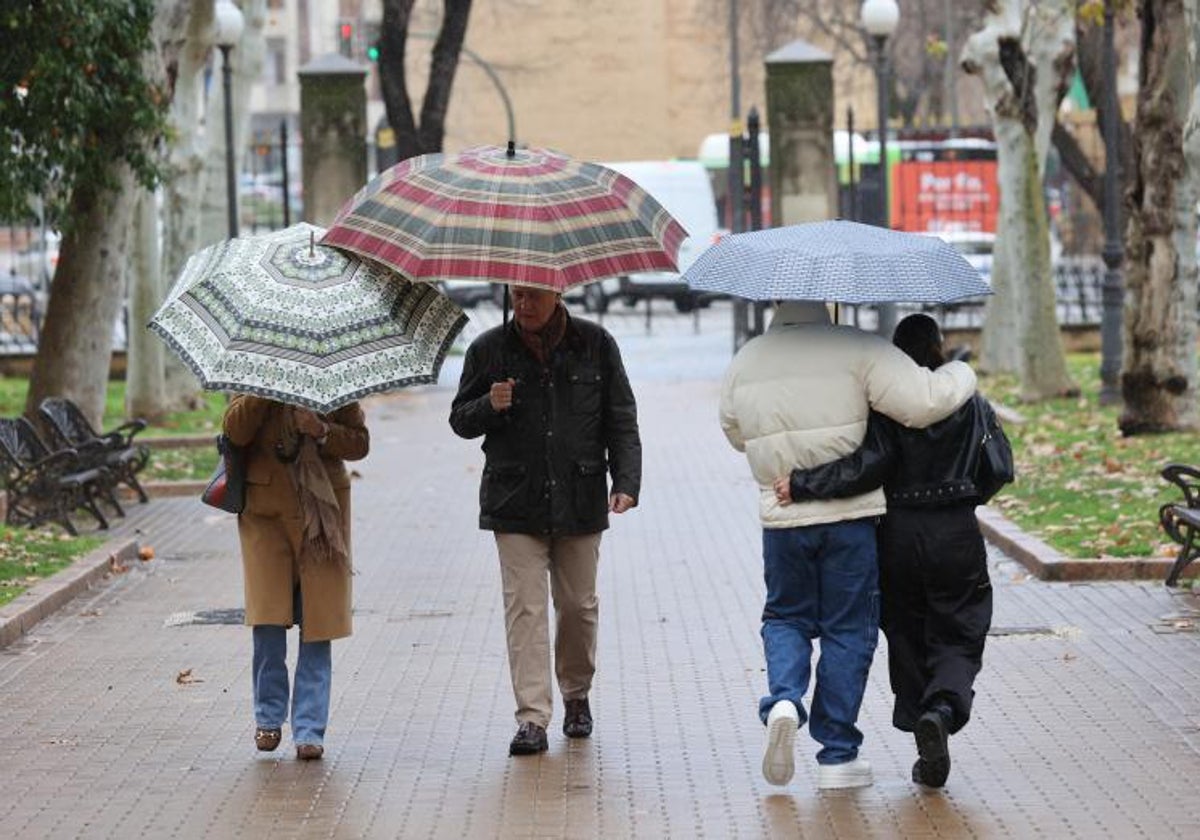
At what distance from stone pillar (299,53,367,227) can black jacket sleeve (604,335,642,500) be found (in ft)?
67.7

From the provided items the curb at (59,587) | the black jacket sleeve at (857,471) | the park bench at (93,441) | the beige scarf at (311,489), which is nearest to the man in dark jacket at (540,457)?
the beige scarf at (311,489)

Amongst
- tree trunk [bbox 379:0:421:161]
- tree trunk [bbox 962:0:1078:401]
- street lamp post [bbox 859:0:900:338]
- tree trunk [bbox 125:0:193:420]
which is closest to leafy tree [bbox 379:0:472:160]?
tree trunk [bbox 379:0:421:161]

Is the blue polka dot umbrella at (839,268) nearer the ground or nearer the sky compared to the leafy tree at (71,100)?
nearer the ground

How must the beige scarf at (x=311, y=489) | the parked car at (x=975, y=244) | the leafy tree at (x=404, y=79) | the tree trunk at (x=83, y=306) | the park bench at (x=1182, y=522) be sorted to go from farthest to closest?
the parked car at (x=975, y=244)
the leafy tree at (x=404, y=79)
the tree trunk at (x=83, y=306)
the park bench at (x=1182, y=522)
the beige scarf at (x=311, y=489)

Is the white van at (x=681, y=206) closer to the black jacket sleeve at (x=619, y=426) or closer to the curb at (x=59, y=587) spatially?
the curb at (x=59, y=587)

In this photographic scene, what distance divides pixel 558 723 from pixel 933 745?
196 cm

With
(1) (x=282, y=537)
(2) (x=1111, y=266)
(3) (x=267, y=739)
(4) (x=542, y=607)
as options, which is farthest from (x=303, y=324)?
(2) (x=1111, y=266)

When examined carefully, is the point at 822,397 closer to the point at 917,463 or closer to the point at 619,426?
the point at 917,463

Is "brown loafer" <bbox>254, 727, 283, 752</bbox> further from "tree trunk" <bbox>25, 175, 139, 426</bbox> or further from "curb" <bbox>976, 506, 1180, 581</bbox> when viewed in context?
"tree trunk" <bbox>25, 175, 139, 426</bbox>

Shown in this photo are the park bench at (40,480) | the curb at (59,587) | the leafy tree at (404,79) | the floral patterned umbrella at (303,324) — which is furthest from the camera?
the leafy tree at (404,79)

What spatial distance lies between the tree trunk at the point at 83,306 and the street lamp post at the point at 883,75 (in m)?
9.26

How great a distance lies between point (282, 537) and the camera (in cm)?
902

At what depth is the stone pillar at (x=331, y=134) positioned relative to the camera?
29.5 meters

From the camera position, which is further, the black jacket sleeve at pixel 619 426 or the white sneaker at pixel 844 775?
the black jacket sleeve at pixel 619 426
